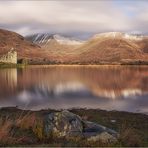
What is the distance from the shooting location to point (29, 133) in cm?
1541

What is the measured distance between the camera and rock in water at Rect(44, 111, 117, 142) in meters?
14.0

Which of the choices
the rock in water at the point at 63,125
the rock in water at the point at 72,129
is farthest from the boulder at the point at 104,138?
the rock in water at the point at 63,125

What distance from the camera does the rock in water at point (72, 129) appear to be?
46.1ft

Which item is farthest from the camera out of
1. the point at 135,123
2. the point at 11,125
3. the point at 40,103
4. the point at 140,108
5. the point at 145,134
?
the point at 40,103

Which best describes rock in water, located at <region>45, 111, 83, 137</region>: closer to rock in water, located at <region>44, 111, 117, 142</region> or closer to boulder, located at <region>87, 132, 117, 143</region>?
rock in water, located at <region>44, 111, 117, 142</region>

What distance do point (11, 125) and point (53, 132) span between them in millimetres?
2454

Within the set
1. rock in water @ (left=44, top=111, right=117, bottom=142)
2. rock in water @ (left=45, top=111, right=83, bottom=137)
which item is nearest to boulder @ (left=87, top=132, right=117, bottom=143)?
rock in water @ (left=44, top=111, right=117, bottom=142)

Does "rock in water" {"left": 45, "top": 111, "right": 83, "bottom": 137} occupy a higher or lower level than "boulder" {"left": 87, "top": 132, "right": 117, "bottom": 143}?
higher

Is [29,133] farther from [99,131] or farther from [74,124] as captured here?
[99,131]

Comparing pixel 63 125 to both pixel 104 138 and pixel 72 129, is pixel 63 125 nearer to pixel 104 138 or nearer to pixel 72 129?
pixel 72 129

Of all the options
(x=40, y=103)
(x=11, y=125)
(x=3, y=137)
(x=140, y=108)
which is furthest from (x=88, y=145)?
(x=40, y=103)

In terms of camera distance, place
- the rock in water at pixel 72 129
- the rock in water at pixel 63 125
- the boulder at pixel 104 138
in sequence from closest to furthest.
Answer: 1. the boulder at pixel 104 138
2. the rock in water at pixel 72 129
3. the rock in water at pixel 63 125

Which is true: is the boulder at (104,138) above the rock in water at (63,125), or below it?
below

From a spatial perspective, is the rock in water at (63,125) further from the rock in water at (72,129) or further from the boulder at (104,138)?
the boulder at (104,138)
